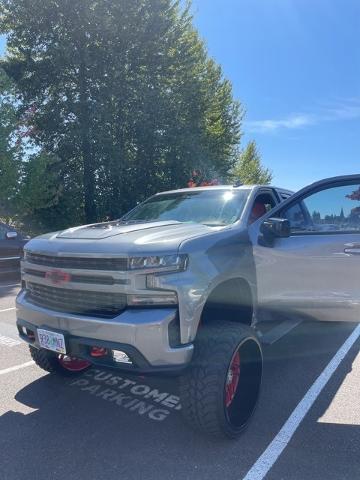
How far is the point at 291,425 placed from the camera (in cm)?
318

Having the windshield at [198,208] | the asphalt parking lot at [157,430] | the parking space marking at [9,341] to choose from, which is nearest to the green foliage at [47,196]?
the parking space marking at [9,341]

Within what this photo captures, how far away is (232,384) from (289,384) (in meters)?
0.99

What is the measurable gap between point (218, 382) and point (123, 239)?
119cm

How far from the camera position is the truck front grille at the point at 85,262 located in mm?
2801

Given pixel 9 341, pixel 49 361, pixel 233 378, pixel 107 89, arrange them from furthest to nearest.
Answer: pixel 107 89, pixel 9 341, pixel 49 361, pixel 233 378

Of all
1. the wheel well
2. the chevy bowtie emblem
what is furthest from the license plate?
the wheel well

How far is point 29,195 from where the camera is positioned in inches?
614

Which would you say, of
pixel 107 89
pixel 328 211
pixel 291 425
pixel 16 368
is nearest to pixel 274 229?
pixel 328 211

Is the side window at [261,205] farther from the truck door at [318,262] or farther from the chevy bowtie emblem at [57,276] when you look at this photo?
the chevy bowtie emblem at [57,276]

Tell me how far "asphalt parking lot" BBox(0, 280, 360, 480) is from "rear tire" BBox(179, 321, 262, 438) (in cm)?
18

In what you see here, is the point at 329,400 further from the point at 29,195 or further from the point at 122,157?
the point at 122,157

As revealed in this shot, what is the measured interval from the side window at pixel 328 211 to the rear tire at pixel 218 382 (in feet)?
4.26

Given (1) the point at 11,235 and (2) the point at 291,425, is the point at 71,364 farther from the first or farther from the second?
(1) the point at 11,235

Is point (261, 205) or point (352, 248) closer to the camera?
point (352, 248)
